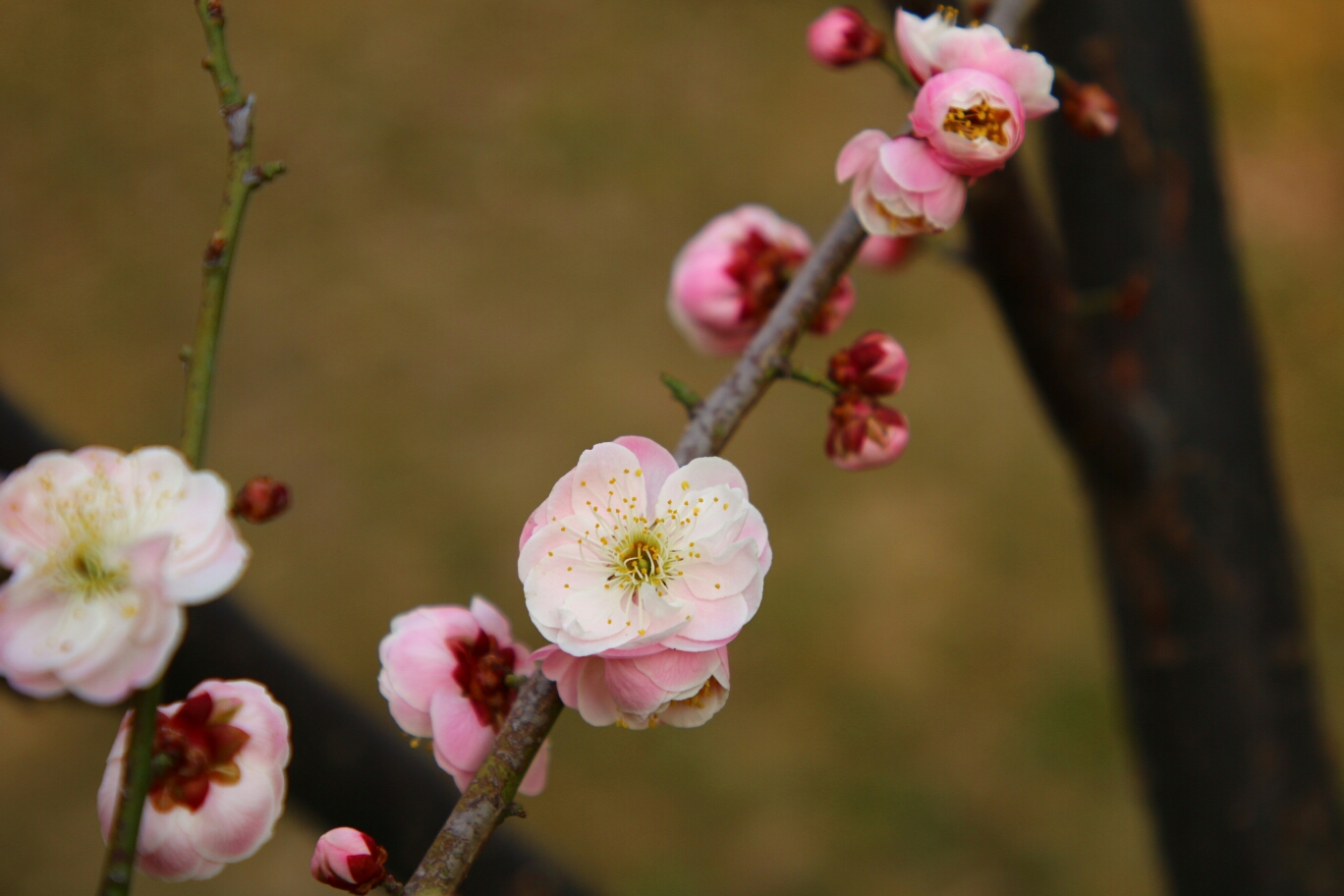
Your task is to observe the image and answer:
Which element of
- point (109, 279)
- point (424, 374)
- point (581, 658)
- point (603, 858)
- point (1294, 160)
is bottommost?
point (603, 858)

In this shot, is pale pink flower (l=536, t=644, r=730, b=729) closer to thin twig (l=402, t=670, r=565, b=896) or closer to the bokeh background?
thin twig (l=402, t=670, r=565, b=896)

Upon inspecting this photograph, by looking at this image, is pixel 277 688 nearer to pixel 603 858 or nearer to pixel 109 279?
pixel 603 858

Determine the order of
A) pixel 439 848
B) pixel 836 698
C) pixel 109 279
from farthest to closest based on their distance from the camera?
pixel 109 279
pixel 836 698
pixel 439 848

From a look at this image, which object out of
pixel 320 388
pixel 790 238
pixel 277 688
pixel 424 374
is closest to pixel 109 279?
pixel 320 388

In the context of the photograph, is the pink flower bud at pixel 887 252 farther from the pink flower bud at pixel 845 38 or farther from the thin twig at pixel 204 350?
the thin twig at pixel 204 350

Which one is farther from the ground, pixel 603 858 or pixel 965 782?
pixel 965 782

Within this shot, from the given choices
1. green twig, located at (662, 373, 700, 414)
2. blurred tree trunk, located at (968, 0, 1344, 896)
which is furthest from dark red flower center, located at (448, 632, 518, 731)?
blurred tree trunk, located at (968, 0, 1344, 896)

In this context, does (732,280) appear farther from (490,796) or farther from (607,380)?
(607,380)
